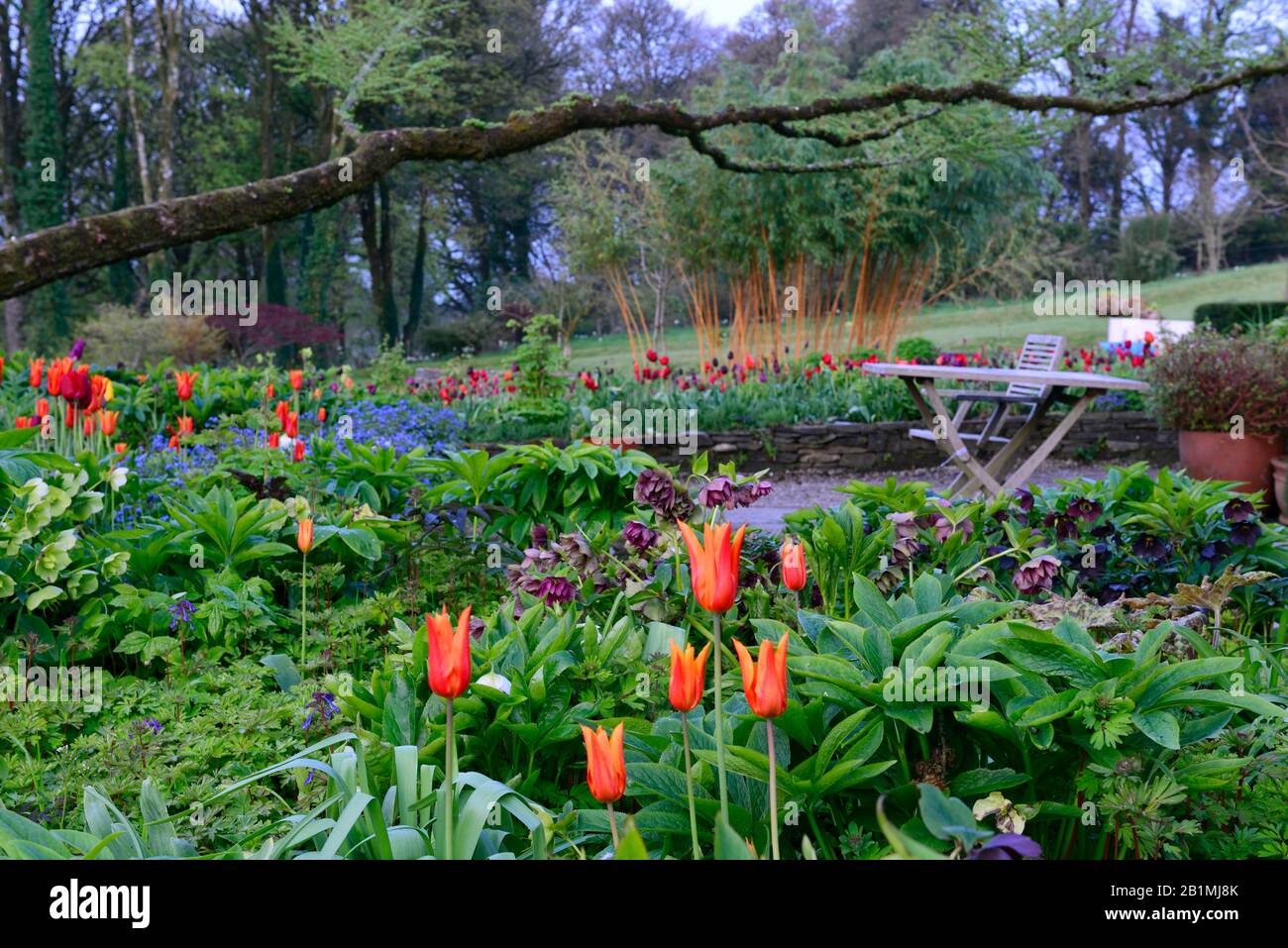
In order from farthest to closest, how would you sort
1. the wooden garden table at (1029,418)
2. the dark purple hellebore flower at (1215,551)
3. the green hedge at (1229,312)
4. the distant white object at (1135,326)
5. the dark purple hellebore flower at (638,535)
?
the distant white object at (1135,326), the green hedge at (1229,312), the wooden garden table at (1029,418), the dark purple hellebore flower at (1215,551), the dark purple hellebore flower at (638,535)

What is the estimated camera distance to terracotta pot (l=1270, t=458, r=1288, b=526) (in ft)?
17.9

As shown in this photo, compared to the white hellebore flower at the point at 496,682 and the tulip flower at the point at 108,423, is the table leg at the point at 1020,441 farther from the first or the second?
the white hellebore flower at the point at 496,682

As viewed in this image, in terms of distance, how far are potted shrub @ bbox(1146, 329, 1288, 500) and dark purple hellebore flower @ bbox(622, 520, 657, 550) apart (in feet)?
16.2

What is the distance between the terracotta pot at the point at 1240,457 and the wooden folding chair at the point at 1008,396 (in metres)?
1.03

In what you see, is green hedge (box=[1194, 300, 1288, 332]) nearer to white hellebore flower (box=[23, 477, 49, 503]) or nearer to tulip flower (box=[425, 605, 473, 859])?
white hellebore flower (box=[23, 477, 49, 503])

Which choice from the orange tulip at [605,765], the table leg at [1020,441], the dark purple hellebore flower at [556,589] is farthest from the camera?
the table leg at [1020,441]

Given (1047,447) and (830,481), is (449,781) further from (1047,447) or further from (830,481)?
(830,481)

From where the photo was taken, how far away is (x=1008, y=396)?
7.06m

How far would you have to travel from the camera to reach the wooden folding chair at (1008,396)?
705 centimetres

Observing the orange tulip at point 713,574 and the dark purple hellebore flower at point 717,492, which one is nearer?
the orange tulip at point 713,574

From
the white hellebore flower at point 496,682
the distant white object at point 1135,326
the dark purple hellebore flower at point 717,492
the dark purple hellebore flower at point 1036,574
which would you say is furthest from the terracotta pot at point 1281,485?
the distant white object at point 1135,326

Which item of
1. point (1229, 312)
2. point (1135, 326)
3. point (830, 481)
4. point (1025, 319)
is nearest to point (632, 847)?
point (830, 481)
